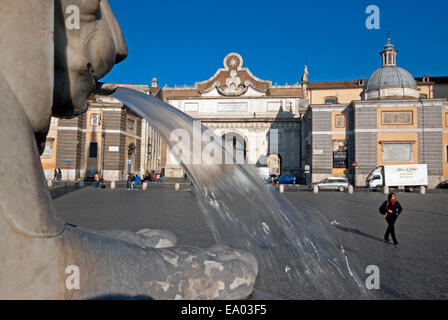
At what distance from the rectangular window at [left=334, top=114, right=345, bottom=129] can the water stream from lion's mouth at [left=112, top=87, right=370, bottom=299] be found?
28547 mm

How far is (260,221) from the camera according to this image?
279 centimetres

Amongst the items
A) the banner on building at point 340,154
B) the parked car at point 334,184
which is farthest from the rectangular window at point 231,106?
the parked car at point 334,184

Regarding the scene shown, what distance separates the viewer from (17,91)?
3.69 feet

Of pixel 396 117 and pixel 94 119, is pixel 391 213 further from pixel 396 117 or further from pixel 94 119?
pixel 94 119

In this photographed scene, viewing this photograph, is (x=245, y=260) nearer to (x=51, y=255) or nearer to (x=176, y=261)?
(x=176, y=261)

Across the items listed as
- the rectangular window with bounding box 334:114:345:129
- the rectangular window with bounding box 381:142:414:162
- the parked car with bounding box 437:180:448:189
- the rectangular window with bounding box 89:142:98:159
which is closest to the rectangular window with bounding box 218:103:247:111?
the rectangular window with bounding box 334:114:345:129

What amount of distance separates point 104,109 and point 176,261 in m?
32.5

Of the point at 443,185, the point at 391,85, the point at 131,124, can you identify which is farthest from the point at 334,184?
the point at 131,124

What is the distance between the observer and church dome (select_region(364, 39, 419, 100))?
29578 mm

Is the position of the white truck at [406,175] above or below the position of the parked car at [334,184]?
above

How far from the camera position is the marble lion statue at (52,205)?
1.07m

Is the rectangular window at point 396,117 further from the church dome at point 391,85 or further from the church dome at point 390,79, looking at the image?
the church dome at point 390,79

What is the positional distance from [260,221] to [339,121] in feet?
97.5

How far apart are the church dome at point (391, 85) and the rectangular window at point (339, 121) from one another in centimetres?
348
